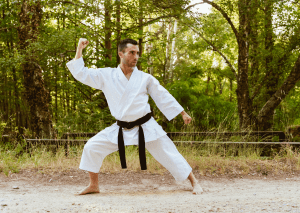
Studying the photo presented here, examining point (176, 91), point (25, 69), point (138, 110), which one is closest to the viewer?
point (138, 110)

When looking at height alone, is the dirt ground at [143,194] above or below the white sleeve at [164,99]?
below

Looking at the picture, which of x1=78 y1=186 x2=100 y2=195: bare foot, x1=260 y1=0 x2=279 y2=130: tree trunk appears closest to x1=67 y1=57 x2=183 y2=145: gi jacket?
x1=78 y1=186 x2=100 y2=195: bare foot

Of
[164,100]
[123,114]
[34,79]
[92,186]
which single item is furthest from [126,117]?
[34,79]

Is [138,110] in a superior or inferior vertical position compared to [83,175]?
superior

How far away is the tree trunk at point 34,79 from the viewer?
7.42 meters

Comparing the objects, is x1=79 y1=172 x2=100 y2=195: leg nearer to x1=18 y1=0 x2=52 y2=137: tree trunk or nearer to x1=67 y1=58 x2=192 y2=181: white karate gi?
x1=67 y1=58 x2=192 y2=181: white karate gi

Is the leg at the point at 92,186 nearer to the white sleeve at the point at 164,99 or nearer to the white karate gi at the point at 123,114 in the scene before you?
the white karate gi at the point at 123,114

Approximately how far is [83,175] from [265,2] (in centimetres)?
651

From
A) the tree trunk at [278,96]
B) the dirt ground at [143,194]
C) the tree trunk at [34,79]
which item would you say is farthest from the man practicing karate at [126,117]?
the tree trunk at [278,96]

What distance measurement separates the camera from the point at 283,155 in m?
5.30

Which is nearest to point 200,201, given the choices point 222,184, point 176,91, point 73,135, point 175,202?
point 175,202

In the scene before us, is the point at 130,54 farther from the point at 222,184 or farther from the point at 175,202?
the point at 222,184

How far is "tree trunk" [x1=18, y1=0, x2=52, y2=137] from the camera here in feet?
24.3

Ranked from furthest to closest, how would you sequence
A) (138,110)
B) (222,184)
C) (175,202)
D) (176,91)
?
1. (176,91)
2. (222,184)
3. (138,110)
4. (175,202)
